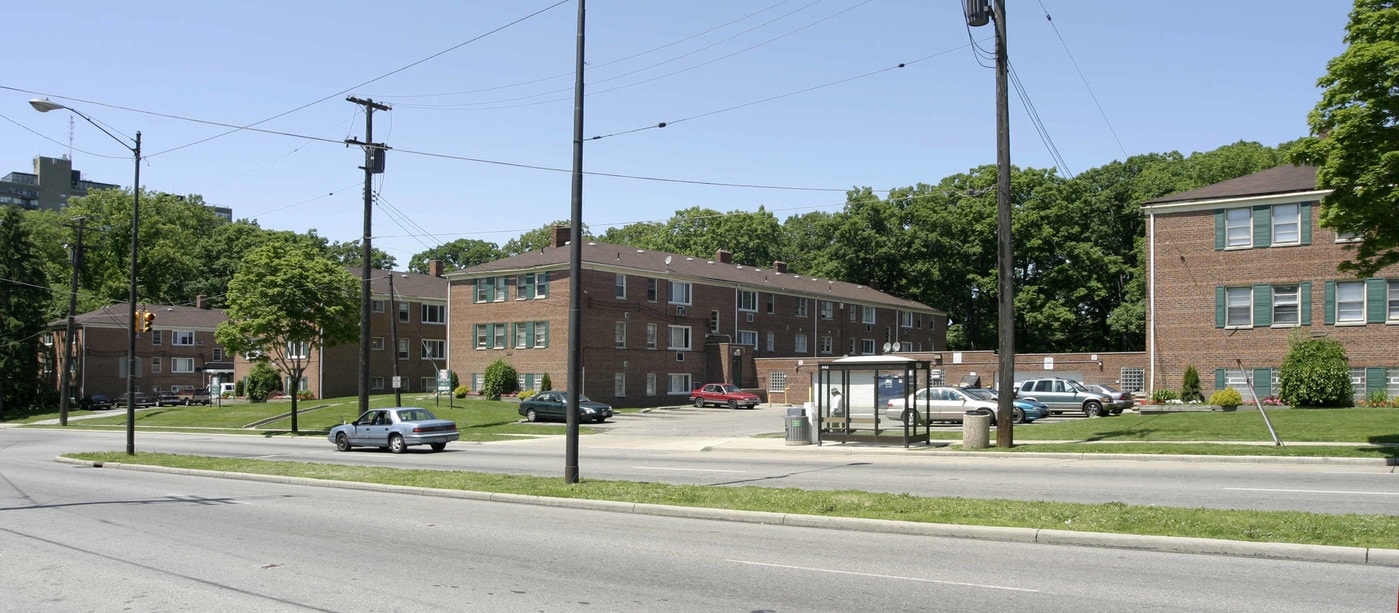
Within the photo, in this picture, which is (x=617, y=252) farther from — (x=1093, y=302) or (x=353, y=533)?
(x=353, y=533)

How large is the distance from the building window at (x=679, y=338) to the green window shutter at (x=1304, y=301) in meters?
33.3

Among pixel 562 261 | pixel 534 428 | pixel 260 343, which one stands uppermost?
pixel 562 261

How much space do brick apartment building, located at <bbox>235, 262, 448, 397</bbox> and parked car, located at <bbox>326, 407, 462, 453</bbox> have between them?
33.8 metres

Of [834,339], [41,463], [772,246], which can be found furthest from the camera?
[772,246]

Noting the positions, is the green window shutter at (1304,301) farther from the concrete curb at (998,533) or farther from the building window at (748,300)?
the building window at (748,300)

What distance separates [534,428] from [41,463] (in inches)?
761

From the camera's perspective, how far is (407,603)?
8375mm

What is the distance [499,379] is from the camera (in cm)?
5662

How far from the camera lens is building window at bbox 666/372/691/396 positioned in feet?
199

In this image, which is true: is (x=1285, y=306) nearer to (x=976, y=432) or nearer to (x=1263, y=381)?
(x=1263, y=381)

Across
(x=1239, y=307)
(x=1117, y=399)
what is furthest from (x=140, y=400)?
(x=1239, y=307)

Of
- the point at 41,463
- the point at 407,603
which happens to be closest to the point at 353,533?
the point at 407,603

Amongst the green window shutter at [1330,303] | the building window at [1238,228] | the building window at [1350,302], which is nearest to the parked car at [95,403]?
the building window at [1238,228]

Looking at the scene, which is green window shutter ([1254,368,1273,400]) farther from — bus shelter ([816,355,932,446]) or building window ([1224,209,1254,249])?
bus shelter ([816,355,932,446])
